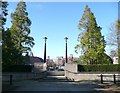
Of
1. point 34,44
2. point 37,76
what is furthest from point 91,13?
point 37,76

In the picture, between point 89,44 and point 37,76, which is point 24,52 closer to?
point 37,76

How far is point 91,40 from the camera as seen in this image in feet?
159

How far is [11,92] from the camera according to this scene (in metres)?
19.4

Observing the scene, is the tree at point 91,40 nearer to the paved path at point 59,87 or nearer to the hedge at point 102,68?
the hedge at point 102,68

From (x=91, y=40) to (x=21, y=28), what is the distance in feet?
34.4

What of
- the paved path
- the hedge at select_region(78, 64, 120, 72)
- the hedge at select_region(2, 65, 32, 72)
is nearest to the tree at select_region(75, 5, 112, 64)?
the hedge at select_region(78, 64, 120, 72)

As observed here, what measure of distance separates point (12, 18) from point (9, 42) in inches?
466

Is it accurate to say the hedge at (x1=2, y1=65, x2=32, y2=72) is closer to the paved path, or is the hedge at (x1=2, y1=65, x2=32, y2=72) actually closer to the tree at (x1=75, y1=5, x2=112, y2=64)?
the tree at (x1=75, y1=5, x2=112, y2=64)

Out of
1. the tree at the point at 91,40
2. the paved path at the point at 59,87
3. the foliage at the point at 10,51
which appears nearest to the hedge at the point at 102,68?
the tree at the point at 91,40

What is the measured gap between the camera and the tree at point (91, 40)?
47562 mm

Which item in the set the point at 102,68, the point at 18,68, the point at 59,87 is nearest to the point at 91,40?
the point at 102,68

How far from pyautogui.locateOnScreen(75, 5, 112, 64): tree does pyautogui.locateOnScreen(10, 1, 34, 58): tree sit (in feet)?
24.4

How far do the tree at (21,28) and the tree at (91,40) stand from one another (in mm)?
7437

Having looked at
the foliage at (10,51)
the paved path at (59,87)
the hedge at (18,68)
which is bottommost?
the paved path at (59,87)
